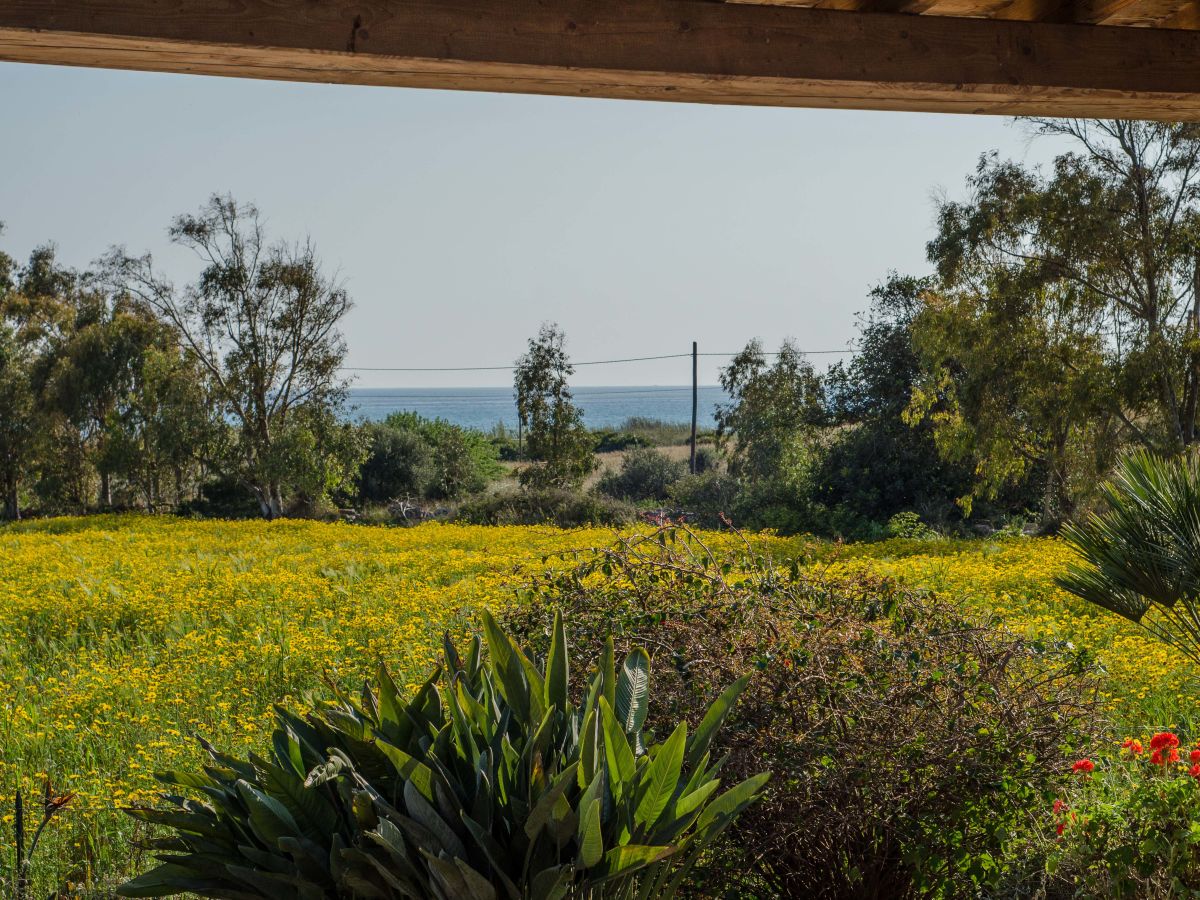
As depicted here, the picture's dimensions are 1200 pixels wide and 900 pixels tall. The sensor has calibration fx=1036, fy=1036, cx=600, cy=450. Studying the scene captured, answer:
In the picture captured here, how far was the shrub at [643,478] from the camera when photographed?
20734 millimetres

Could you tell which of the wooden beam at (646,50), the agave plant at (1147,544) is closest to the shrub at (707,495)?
the agave plant at (1147,544)

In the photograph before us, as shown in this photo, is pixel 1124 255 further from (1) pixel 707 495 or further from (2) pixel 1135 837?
(2) pixel 1135 837

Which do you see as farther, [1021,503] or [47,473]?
[47,473]

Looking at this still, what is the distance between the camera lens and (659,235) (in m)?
68.4

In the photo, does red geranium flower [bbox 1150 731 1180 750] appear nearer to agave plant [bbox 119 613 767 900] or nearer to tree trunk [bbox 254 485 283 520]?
agave plant [bbox 119 613 767 900]

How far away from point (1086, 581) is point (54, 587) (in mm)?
7753

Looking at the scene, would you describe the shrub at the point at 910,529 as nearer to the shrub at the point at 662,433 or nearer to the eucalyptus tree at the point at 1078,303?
the eucalyptus tree at the point at 1078,303

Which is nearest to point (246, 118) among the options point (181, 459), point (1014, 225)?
point (181, 459)

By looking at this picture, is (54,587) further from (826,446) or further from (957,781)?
(826,446)

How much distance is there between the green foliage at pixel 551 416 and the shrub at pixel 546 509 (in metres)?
1.04

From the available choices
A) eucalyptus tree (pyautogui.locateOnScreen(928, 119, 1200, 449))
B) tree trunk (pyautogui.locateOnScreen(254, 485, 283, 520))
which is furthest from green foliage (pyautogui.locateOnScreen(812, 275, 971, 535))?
tree trunk (pyautogui.locateOnScreen(254, 485, 283, 520))

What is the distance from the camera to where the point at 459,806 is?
6.51 ft

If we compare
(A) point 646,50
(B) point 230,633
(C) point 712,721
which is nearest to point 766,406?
(B) point 230,633

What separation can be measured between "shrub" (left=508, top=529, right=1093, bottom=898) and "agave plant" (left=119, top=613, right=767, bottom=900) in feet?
2.01
